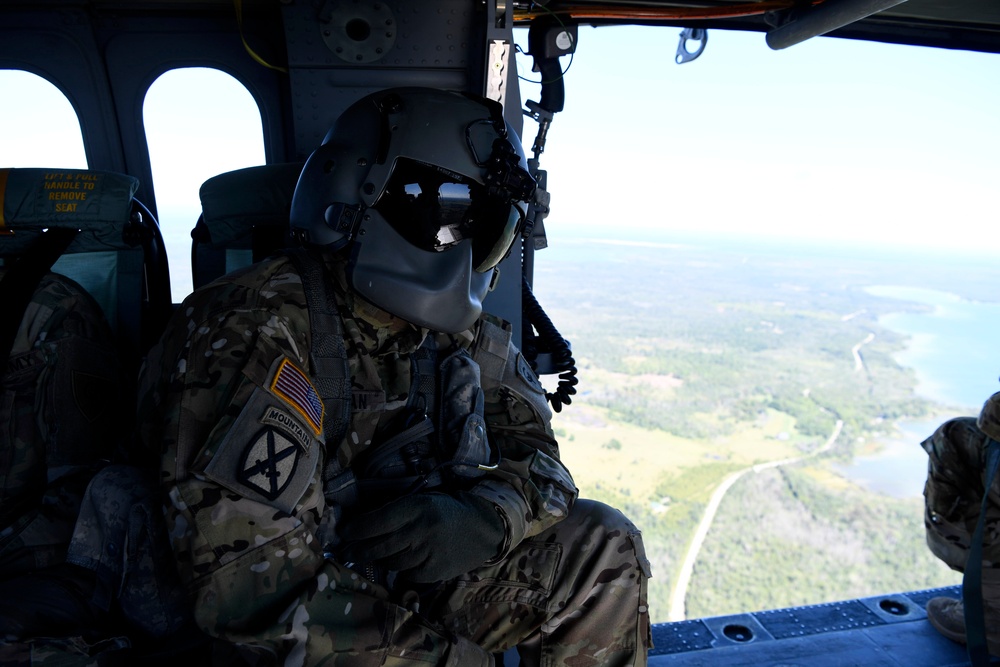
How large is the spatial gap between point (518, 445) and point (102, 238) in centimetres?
120

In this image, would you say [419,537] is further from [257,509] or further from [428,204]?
[428,204]

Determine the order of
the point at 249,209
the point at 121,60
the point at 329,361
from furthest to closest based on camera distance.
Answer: the point at 121,60 < the point at 249,209 < the point at 329,361

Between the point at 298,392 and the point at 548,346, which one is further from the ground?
the point at 298,392

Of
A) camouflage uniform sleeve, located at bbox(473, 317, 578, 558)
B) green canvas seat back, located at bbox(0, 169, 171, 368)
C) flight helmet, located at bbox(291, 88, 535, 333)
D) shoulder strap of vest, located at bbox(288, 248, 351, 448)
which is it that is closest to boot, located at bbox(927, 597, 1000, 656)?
camouflage uniform sleeve, located at bbox(473, 317, 578, 558)

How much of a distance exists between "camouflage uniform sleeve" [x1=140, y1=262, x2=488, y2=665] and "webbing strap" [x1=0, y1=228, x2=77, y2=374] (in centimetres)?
42

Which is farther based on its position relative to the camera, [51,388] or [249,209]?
[249,209]

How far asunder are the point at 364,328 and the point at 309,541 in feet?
1.69

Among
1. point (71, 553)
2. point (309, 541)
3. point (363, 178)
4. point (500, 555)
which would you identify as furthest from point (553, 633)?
point (363, 178)

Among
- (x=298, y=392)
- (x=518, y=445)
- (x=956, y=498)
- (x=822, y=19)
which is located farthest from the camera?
(x=956, y=498)

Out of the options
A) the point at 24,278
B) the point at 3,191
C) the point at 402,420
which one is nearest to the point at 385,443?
the point at 402,420

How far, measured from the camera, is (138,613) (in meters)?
1.20

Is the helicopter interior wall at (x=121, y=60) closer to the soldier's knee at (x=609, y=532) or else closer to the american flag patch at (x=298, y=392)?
the american flag patch at (x=298, y=392)

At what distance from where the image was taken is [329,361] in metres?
1.34

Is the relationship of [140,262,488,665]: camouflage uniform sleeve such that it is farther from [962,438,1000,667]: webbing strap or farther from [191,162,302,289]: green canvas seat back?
[962,438,1000,667]: webbing strap
